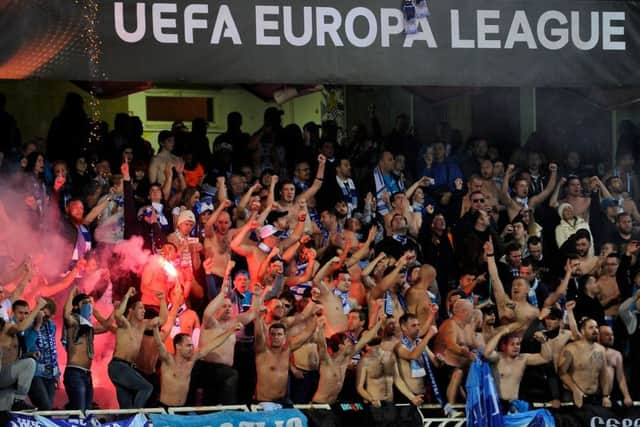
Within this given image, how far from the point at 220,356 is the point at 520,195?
4525 mm

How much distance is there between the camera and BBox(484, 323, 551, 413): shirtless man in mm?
13906

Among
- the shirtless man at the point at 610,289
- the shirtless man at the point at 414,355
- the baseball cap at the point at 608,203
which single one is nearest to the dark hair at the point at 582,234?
the shirtless man at the point at 610,289

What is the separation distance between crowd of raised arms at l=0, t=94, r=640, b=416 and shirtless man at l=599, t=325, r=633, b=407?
0.9 inches

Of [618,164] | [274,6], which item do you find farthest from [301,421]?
[618,164]

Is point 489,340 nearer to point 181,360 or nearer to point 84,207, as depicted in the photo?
point 181,360

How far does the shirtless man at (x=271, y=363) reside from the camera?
1338cm

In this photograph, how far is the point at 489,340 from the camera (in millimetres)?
14086

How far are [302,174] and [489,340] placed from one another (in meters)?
3.09

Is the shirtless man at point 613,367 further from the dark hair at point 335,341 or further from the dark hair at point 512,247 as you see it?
the dark hair at point 335,341

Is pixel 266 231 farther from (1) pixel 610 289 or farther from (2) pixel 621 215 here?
(2) pixel 621 215

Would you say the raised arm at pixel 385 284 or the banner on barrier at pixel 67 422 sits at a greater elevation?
the raised arm at pixel 385 284

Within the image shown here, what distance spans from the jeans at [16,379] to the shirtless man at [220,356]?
1.66m

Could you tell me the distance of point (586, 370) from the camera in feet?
46.4

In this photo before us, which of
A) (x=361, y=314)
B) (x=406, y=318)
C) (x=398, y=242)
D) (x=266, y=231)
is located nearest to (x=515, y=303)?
(x=406, y=318)
